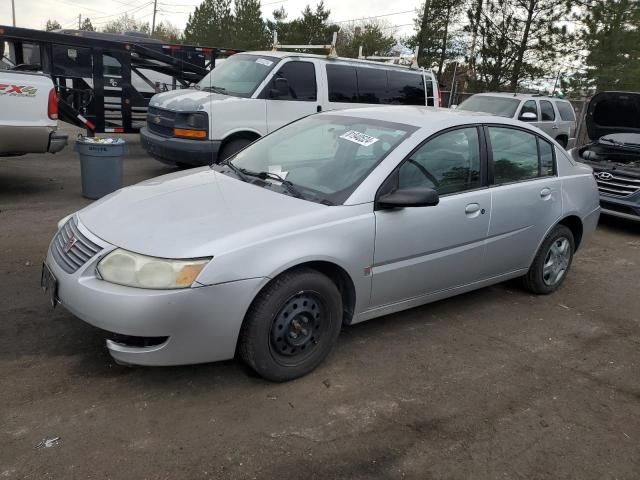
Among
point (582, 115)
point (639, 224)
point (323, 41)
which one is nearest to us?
point (639, 224)

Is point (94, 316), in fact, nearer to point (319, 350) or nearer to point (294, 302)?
point (294, 302)

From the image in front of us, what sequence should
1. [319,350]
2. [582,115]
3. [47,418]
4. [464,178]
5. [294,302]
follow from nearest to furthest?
[47,418] < [294,302] < [319,350] < [464,178] < [582,115]

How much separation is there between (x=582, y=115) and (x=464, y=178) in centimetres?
1637

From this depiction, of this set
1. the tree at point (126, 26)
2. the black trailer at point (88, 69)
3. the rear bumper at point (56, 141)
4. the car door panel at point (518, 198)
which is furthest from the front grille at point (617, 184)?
the tree at point (126, 26)

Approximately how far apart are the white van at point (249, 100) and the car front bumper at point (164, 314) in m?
5.34

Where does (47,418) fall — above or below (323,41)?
below

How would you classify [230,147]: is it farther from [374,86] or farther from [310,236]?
[310,236]

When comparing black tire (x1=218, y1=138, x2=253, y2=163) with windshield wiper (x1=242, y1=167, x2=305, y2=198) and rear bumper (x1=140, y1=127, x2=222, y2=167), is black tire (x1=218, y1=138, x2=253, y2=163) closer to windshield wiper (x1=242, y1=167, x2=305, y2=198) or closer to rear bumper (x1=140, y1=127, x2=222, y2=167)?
rear bumper (x1=140, y1=127, x2=222, y2=167)

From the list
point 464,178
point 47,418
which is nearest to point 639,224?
point 464,178

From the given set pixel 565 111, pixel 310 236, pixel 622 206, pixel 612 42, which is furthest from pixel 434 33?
pixel 310 236

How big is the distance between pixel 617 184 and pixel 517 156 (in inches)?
163

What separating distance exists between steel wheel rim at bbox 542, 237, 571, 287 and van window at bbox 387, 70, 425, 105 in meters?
5.30

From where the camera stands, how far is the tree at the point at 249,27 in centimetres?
3831

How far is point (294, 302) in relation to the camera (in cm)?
322
